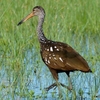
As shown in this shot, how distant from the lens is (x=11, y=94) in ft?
24.5

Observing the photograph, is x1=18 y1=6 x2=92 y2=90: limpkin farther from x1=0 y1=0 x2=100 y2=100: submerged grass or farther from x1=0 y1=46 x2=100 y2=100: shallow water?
x1=0 y1=0 x2=100 y2=100: submerged grass

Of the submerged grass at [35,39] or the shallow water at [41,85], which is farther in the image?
the submerged grass at [35,39]

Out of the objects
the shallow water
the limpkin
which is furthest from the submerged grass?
the limpkin

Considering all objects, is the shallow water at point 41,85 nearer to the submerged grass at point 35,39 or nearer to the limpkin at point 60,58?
the submerged grass at point 35,39

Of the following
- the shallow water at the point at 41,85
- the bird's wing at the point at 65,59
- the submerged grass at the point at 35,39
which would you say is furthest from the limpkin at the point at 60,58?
the submerged grass at the point at 35,39

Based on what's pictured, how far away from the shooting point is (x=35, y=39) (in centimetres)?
1056

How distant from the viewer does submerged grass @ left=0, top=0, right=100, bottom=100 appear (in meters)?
7.84

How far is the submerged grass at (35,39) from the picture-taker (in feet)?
25.7

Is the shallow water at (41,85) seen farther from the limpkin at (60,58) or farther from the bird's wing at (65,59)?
the bird's wing at (65,59)

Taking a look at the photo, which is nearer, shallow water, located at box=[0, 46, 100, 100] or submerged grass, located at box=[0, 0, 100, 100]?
shallow water, located at box=[0, 46, 100, 100]

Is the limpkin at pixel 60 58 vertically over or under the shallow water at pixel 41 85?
over

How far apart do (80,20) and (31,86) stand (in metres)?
4.00

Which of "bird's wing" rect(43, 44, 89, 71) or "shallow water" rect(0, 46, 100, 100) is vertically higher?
"bird's wing" rect(43, 44, 89, 71)

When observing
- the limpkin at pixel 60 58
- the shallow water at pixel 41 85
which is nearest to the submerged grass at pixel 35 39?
the shallow water at pixel 41 85
